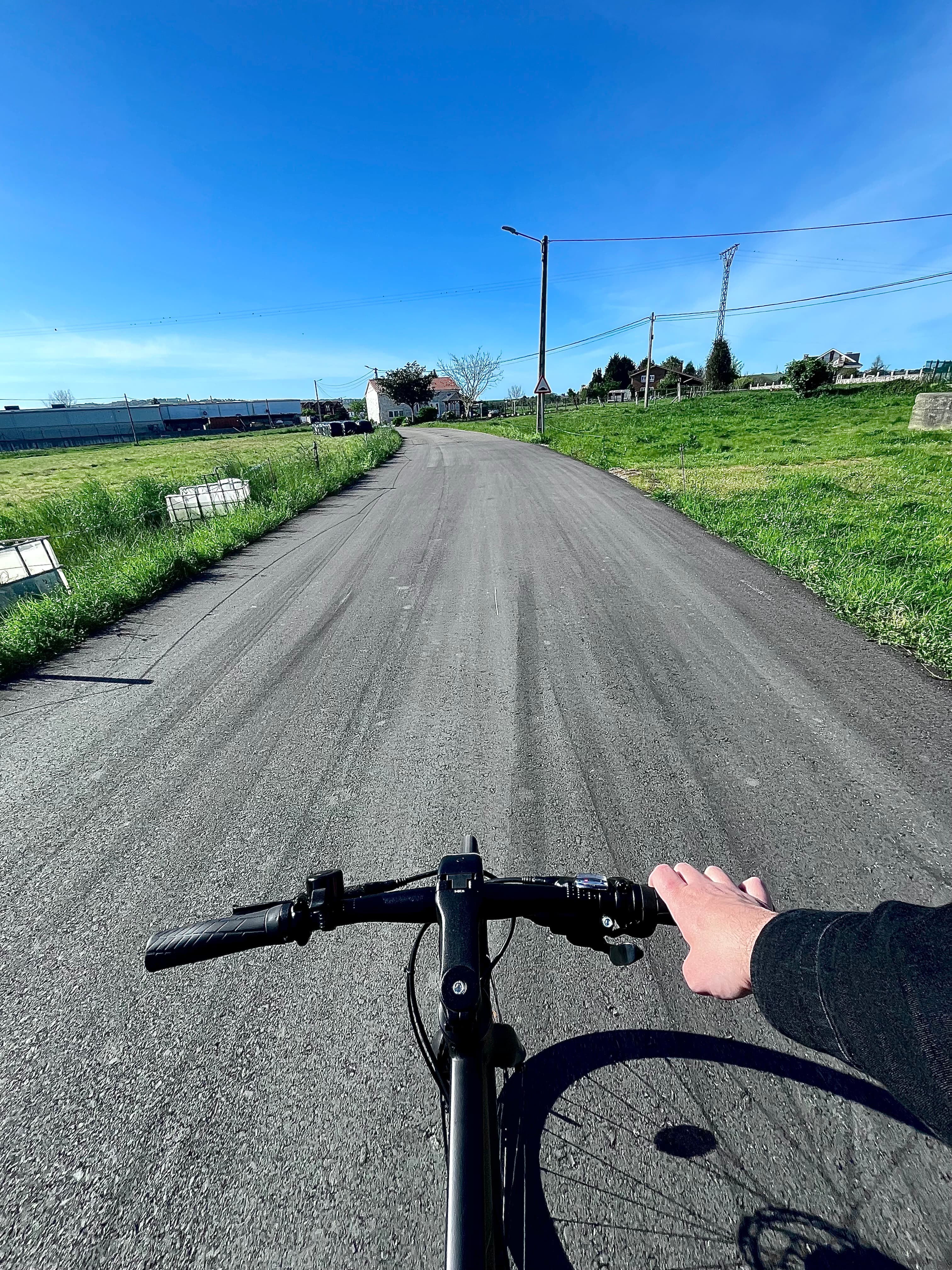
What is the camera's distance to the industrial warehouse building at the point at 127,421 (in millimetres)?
78562

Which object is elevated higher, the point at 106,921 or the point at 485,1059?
the point at 485,1059

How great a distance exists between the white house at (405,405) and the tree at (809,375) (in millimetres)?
47513

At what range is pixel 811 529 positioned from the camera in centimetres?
809

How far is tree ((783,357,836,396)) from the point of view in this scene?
42344mm

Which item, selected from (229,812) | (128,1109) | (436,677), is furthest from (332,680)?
(128,1109)

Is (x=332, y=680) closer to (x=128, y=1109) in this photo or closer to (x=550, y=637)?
(x=550, y=637)

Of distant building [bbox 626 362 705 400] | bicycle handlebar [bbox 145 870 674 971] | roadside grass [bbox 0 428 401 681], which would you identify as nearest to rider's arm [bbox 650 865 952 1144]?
bicycle handlebar [bbox 145 870 674 971]

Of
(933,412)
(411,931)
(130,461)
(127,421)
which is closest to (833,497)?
(411,931)

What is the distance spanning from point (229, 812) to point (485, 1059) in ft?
8.48

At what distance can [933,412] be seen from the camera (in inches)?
834

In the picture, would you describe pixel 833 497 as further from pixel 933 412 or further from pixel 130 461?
pixel 130 461

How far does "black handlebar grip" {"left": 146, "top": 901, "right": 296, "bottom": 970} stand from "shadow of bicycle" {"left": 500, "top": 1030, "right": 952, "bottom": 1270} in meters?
1.16

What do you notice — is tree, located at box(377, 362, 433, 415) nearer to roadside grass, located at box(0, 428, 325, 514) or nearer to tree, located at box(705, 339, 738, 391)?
roadside grass, located at box(0, 428, 325, 514)

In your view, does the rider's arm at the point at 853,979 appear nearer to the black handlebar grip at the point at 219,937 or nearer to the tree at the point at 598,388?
the black handlebar grip at the point at 219,937
